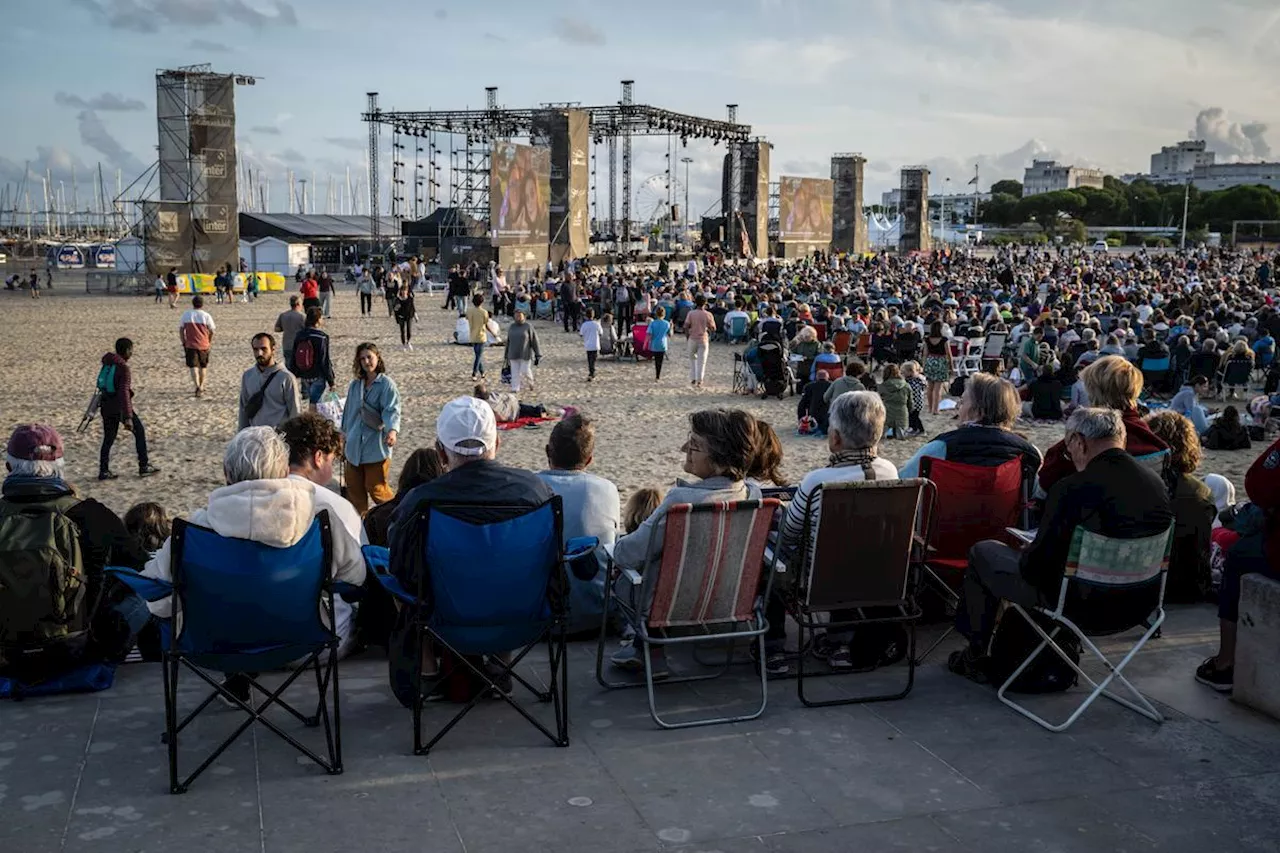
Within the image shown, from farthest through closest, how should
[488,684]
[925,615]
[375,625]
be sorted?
[925,615], [375,625], [488,684]

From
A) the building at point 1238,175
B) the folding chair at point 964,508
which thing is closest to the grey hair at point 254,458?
the folding chair at point 964,508

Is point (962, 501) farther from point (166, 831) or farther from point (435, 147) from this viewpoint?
point (435, 147)

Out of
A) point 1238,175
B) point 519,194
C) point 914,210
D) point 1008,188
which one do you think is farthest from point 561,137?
point 1238,175

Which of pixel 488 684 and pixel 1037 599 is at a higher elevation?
pixel 1037 599

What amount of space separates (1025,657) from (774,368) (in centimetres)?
1149

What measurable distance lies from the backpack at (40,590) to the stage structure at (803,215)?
52.1 m

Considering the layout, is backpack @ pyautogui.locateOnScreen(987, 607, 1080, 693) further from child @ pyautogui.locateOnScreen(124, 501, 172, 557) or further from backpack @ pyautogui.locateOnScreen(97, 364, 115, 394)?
backpack @ pyautogui.locateOnScreen(97, 364, 115, 394)

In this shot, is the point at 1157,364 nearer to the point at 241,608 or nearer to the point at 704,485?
the point at 704,485

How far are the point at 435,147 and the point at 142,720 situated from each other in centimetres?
5086

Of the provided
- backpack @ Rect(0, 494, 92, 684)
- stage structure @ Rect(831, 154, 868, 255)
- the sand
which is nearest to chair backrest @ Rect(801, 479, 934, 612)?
backpack @ Rect(0, 494, 92, 684)

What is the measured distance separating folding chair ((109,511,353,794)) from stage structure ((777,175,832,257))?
5251 cm

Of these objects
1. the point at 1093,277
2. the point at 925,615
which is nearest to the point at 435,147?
the point at 1093,277

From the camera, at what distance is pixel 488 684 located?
143 inches

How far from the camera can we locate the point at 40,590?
3865 millimetres
